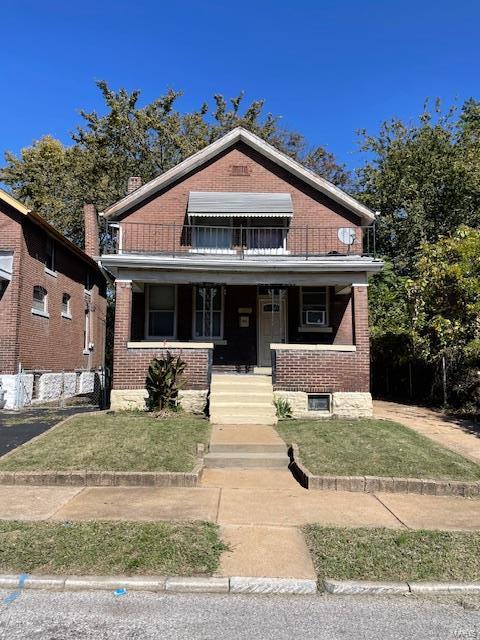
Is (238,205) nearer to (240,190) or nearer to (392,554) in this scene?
(240,190)

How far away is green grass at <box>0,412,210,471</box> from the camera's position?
7.53 metres

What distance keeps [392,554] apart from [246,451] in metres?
4.14

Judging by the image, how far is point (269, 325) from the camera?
15.6m

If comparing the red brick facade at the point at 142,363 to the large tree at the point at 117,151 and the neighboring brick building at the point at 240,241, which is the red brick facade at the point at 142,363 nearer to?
the neighboring brick building at the point at 240,241

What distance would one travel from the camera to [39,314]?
57.2 feet

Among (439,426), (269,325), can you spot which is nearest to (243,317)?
(269,325)

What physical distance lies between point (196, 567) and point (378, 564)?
1552 mm

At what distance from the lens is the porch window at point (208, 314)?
50.7 feet

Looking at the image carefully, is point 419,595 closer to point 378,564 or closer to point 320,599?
point 378,564

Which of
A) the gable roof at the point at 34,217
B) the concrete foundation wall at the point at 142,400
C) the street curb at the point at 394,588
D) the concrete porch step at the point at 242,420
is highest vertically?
the gable roof at the point at 34,217

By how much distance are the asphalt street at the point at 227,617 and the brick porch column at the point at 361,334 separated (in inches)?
355

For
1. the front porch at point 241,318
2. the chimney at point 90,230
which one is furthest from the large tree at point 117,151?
the front porch at point 241,318

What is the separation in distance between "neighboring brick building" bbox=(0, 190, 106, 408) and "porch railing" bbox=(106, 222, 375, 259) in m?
3.14

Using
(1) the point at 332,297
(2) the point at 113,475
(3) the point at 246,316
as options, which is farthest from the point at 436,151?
(2) the point at 113,475
